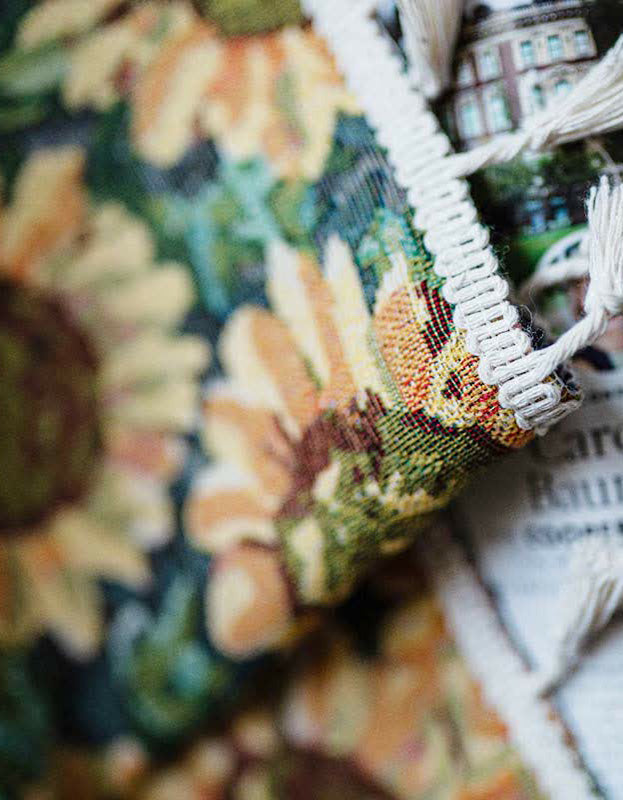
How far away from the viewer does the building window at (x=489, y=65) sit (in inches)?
12.8

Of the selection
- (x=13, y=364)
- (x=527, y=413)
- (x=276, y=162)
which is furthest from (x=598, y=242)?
(x=13, y=364)

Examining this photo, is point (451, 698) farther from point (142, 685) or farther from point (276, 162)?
point (276, 162)

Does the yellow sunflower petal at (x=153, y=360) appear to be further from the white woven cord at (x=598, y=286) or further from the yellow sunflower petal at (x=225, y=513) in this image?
the white woven cord at (x=598, y=286)

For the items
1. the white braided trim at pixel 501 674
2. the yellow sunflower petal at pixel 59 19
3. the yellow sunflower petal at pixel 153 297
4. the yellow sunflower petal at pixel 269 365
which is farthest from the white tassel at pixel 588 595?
the yellow sunflower petal at pixel 59 19

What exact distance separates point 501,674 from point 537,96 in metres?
0.27

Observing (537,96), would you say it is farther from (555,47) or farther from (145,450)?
(145,450)

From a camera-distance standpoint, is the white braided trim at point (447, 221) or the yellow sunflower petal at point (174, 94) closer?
the white braided trim at point (447, 221)

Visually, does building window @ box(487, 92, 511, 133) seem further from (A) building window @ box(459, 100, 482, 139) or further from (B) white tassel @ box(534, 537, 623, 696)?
(B) white tassel @ box(534, 537, 623, 696)

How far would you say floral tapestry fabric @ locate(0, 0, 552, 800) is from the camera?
0.40 metres

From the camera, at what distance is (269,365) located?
416mm

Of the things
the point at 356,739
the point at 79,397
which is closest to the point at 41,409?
the point at 79,397

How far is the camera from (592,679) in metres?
0.37

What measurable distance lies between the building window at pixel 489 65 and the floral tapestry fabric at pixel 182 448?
0.27 ft

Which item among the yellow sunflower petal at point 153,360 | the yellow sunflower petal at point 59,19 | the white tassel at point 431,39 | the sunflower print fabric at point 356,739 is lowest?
the sunflower print fabric at point 356,739
